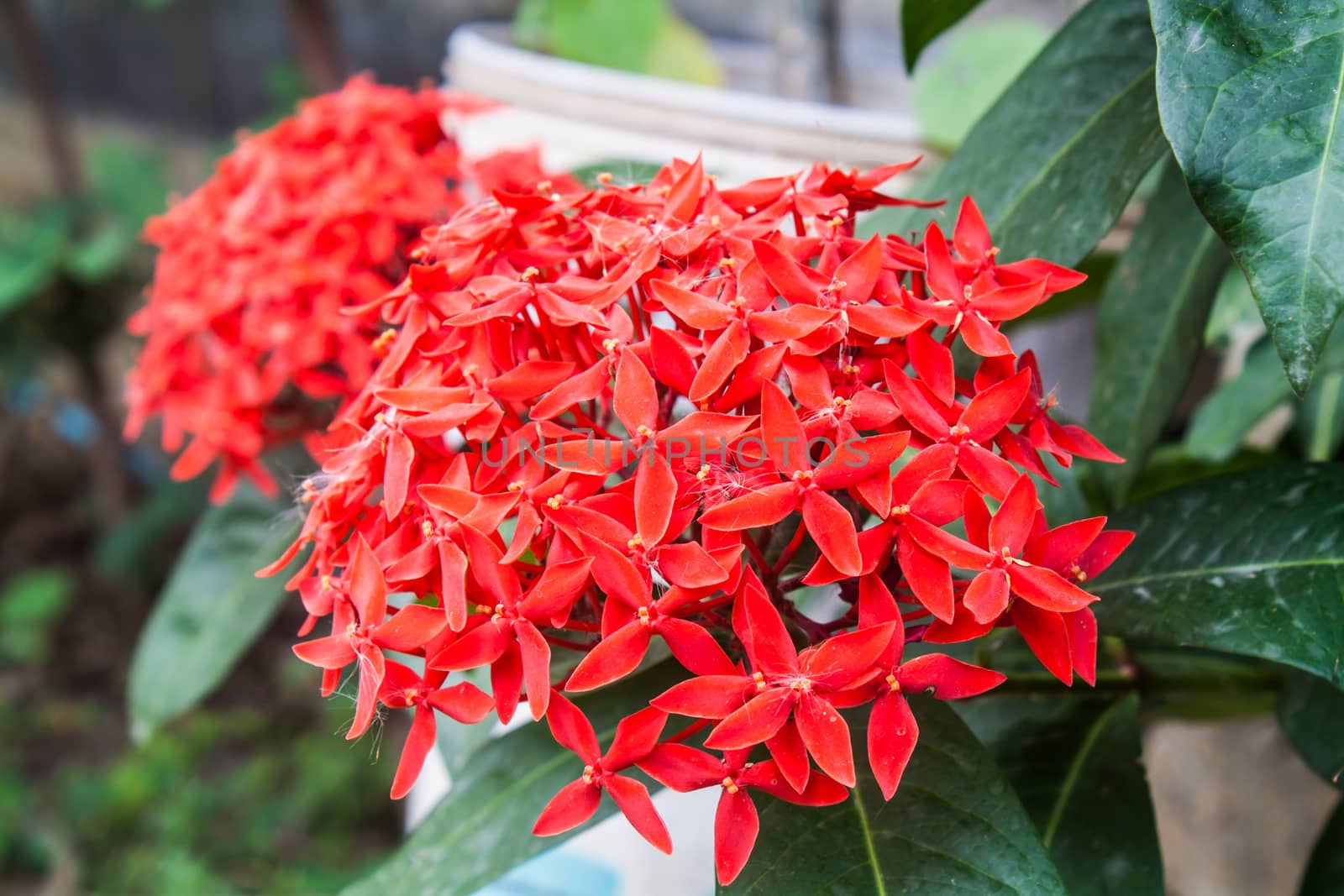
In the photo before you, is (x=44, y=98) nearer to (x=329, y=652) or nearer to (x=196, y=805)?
(x=196, y=805)

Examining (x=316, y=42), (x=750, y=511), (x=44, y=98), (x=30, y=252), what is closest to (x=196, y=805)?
(x=30, y=252)

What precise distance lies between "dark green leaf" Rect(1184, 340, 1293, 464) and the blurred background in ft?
0.65

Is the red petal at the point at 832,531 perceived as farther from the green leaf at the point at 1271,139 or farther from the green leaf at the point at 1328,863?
the green leaf at the point at 1328,863

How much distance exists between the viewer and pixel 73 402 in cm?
241

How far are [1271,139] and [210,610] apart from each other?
2.51ft

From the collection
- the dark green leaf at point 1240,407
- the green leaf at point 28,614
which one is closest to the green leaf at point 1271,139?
the dark green leaf at point 1240,407

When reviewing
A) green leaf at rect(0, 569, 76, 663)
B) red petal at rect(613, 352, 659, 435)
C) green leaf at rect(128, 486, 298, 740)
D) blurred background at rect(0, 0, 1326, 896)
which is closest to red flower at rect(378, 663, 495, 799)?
red petal at rect(613, 352, 659, 435)

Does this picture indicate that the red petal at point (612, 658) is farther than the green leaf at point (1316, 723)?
No

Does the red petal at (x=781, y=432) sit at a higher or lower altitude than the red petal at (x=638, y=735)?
higher

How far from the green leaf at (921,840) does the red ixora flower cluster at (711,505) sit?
0.03 m

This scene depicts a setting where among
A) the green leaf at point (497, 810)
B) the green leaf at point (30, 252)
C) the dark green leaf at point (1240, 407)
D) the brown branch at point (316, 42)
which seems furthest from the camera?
the green leaf at point (30, 252)

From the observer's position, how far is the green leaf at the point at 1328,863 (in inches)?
19.6

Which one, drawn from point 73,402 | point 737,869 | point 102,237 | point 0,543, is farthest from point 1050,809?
point 73,402

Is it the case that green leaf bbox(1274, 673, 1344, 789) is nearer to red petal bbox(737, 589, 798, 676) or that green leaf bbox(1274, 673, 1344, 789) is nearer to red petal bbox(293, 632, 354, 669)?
red petal bbox(737, 589, 798, 676)
